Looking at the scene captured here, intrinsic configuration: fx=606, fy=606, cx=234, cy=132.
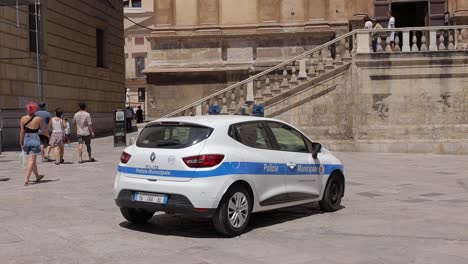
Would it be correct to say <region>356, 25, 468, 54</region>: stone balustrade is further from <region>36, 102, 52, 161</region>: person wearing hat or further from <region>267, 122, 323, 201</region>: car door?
<region>267, 122, 323, 201</region>: car door

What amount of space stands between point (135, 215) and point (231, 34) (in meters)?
17.7

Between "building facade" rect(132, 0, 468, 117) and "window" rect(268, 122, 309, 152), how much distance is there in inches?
621

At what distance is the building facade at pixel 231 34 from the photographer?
2492 centimetres

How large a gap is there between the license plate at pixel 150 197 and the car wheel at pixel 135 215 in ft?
2.04

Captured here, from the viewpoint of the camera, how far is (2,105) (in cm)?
2203

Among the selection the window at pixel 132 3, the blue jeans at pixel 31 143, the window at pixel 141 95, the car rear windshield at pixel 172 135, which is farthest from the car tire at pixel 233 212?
the window at pixel 132 3

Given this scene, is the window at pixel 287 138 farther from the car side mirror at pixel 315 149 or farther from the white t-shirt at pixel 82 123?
the white t-shirt at pixel 82 123

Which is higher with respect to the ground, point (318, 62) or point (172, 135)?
point (318, 62)

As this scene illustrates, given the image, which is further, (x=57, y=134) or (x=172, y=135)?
(x=57, y=134)

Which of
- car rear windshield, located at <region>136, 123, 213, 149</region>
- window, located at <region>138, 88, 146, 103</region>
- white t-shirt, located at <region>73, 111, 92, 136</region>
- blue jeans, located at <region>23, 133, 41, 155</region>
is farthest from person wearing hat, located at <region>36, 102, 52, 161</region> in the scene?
window, located at <region>138, 88, 146, 103</region>

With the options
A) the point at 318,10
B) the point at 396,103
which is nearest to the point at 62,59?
the point at 318,10

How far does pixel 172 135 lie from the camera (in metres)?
7.82

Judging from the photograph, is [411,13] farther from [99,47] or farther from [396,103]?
[99,47]

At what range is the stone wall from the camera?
2014 cm
